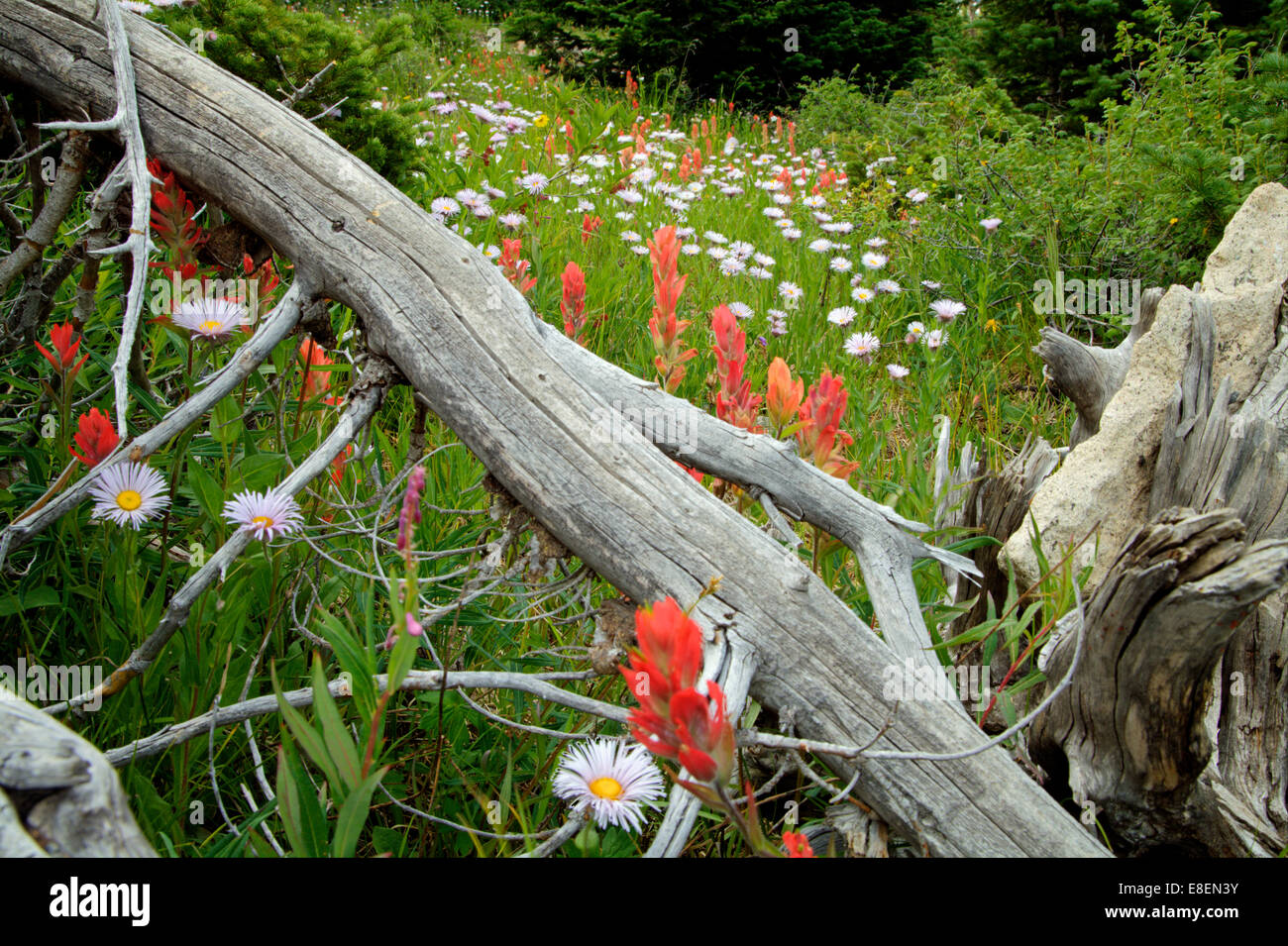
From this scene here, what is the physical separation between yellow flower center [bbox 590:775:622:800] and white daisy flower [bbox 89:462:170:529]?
3.13 feet

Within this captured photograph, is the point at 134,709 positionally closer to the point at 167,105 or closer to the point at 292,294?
the point at 292,294

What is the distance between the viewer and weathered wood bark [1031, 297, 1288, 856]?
1.37 metres

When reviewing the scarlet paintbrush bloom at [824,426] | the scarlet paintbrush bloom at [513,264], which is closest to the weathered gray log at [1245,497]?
the scarlet paintbrush bloom at [824,426]

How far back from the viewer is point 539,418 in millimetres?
1626

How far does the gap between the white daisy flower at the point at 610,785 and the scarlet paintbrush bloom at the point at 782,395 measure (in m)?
0.82

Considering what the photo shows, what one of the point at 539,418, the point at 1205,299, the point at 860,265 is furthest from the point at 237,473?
the point at 860,265

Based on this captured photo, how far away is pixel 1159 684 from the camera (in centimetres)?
148

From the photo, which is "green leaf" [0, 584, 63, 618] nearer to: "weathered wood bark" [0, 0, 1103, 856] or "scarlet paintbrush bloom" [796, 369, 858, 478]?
"weathered wood bark" [0, 0, 1103, 856]

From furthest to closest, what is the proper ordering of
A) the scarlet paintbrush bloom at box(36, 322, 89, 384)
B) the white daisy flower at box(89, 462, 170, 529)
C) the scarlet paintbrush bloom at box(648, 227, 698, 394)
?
the scarlet paintbrush bloom at box(648, 227, 698, 394)
the scarlet paintbrush bloom at box(36, 322, 89, 384)
the white daisy flower at box(89, 462, 170, 529)

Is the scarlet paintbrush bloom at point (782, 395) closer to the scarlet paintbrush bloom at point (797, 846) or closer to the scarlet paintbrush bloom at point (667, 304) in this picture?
the scarlet paintbrush bloom at point (667, 304)

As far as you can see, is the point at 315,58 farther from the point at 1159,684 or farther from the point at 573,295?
the point at 1159,684

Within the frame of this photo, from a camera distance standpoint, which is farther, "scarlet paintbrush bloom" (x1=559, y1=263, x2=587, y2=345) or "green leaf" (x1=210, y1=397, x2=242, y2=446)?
"scarlet paintbrush bloom" (x1=559, y1=263, x2=587, y2=345)

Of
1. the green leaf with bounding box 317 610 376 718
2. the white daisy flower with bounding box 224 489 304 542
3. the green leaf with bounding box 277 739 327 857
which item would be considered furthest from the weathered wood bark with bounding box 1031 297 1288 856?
the white daisy flower with bounding box 224 489 304 542

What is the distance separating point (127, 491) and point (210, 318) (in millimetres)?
426
